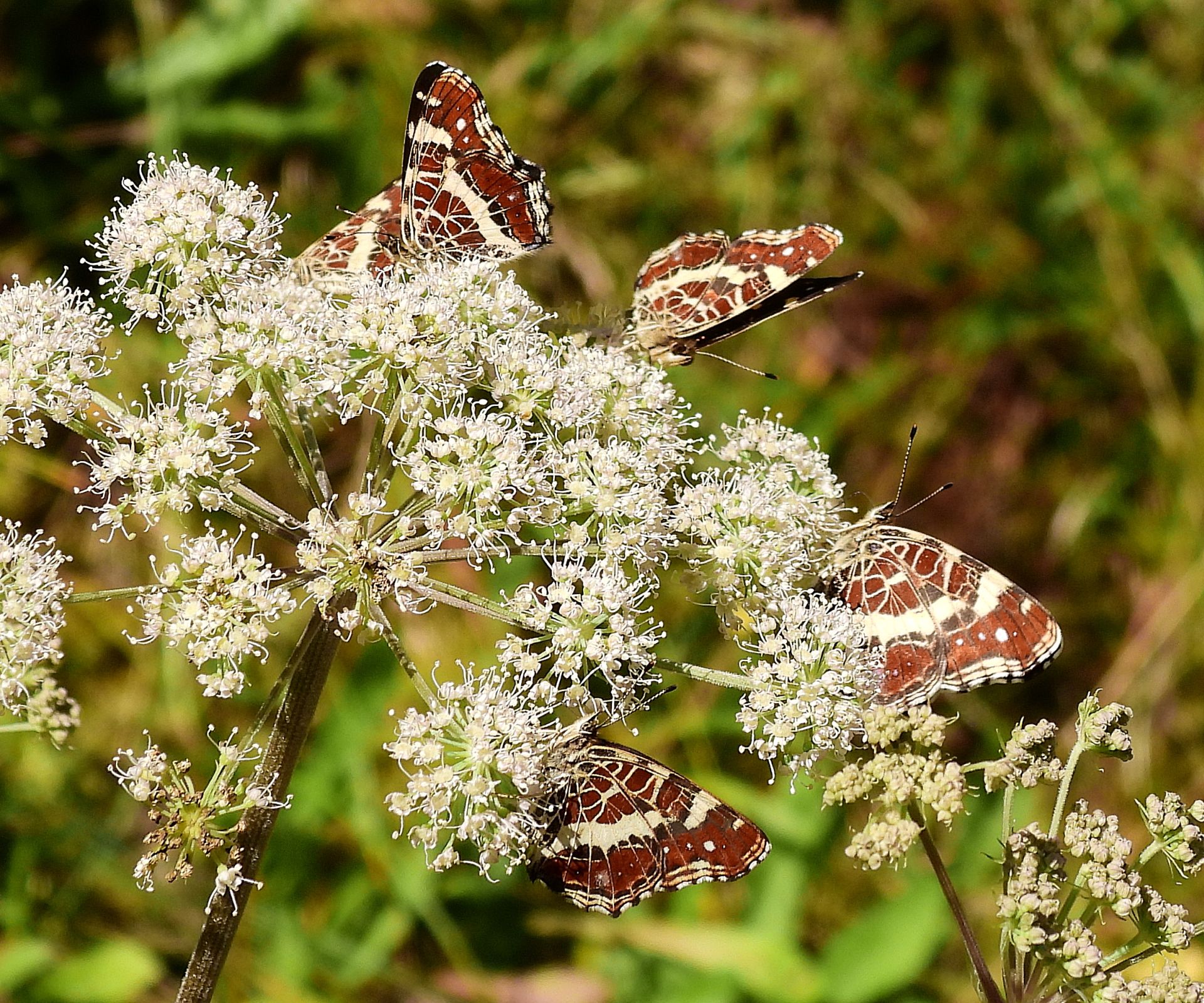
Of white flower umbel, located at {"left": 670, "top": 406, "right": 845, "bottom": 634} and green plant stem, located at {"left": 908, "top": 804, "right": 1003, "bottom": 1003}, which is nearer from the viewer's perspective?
green plant stem, located at {"left": 908, "top": 804, "right": 1003, "bottom": 1003}

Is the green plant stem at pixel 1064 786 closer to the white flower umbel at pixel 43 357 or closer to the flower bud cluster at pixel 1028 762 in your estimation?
the flower bud cluster at pixel 1028 762

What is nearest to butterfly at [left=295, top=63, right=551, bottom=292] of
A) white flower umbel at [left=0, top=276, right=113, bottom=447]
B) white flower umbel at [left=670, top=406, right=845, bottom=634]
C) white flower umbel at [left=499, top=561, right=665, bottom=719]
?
white flower umbel at [left=0, top=276, right=113, bottom=447]

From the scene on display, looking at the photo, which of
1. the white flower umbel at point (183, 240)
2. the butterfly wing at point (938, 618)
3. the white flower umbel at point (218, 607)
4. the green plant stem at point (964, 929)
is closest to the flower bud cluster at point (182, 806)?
the white flower umbel at point (218, 607)

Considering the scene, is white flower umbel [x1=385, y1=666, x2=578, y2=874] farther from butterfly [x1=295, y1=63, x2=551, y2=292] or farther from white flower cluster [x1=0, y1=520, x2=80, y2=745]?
butterfly [x1=295, y1=63, x2=551, y2=292]

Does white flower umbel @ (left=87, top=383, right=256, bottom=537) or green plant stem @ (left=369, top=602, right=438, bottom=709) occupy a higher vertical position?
white flower umbel @ (left=87, top=383, right=256, bottom=537)

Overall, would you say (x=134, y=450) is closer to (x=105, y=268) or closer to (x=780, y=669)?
(x=105, y=268)

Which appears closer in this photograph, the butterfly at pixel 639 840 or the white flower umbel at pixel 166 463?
the white flower umbel at pixel 166 463

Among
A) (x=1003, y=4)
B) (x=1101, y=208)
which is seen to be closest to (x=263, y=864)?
(x=1101, y=208)
